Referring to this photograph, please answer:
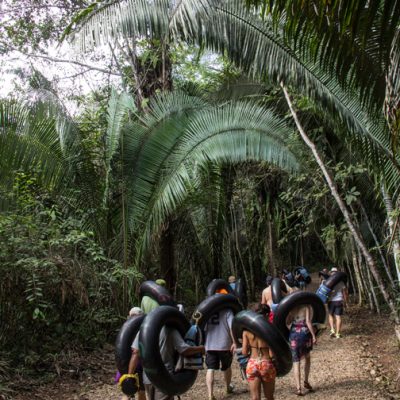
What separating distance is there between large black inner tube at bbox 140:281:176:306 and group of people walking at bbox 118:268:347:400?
136 millimetres

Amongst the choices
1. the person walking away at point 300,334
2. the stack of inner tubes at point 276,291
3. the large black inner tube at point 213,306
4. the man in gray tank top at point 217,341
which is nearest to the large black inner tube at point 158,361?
the large black inner tube at point 213,306

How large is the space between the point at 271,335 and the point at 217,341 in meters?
1.50

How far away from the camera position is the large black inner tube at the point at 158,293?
6.71 m

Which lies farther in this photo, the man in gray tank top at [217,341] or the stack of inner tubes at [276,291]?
the stack of inner tubes at [276,291]

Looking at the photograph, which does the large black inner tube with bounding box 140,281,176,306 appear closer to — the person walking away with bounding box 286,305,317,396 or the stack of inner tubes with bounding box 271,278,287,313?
the person walking away with bounding box 286,305,317,396

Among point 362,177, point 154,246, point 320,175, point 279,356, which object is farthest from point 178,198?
point 362,177

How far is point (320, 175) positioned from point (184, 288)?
5.11m

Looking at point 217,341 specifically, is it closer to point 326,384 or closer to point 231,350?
point 231,350

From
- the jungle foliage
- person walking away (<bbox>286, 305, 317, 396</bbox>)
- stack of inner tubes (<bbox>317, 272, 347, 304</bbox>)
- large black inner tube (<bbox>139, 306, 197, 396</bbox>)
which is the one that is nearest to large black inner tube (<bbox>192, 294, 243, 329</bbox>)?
person walking away (<bbox>286, 305, 317, 396</bbox>)

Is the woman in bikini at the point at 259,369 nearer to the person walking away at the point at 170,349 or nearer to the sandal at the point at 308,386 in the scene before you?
the person walking away at the point at 170,349

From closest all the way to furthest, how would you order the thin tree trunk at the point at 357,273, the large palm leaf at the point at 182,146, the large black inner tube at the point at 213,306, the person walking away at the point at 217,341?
the large black inner tube at the point at 213,306 → the person walking away at the point at 217,341 → the large palm leaf at the point at 182,146 → the thin tree trunk at the point at 357,273

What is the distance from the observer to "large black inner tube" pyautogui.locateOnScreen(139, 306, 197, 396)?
4.81 metres

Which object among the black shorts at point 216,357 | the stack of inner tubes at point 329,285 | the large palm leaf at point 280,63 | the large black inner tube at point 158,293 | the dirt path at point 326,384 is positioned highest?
the large palm leaf at point 280,63

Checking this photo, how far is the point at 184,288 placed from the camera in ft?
46.4
